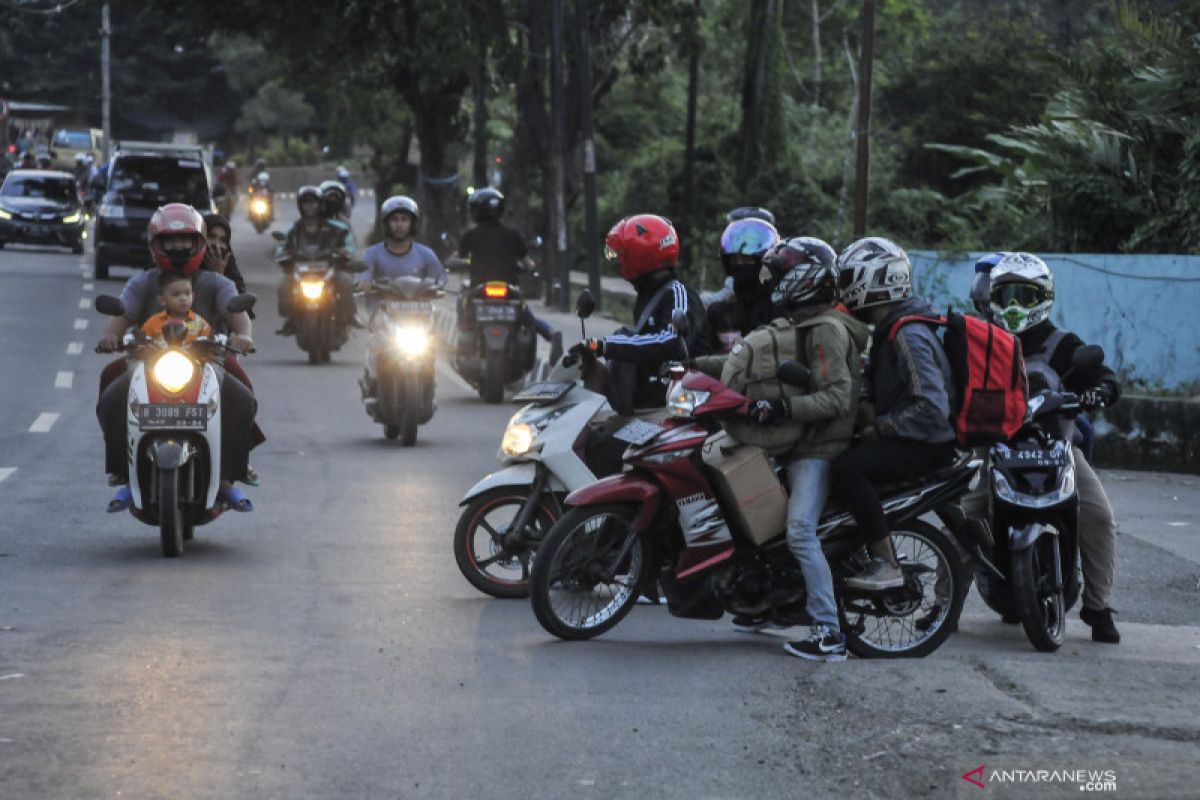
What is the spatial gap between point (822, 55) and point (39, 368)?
4425 cm

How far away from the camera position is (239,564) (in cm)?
1047

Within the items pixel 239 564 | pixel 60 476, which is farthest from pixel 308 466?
pixel 239 564

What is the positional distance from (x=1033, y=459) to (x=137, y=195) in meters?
28.1

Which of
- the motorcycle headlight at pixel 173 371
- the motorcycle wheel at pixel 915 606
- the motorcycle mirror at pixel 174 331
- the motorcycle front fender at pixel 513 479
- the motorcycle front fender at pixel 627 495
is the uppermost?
the motorcycle mirror at pixel 174 331

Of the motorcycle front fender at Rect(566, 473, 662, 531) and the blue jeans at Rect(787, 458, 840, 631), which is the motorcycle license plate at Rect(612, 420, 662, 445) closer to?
the motorcycle front fender at Rect(566, 473, 662, 531)

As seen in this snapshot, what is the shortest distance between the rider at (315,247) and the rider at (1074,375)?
43.4 feet

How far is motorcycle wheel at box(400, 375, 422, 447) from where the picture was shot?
1570 cm

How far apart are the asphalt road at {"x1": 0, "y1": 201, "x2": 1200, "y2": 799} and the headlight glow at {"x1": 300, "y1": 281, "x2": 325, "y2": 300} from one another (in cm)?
963

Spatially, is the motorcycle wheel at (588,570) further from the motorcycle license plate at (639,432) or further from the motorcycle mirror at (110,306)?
the motorcycle mirror at (110,306)

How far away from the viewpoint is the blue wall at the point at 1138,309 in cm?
1866

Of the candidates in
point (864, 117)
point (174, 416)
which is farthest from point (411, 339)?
point (864, 117)

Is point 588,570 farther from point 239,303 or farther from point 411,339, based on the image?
point 411,339

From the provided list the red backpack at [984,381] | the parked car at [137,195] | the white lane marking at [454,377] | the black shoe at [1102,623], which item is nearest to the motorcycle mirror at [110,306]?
the red backpack at [984,381]

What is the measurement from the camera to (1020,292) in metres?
8.80
